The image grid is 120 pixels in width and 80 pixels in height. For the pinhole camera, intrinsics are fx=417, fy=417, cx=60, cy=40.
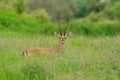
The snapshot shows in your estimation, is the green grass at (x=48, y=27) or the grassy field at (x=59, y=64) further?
the green grass at (x=48, y=27)

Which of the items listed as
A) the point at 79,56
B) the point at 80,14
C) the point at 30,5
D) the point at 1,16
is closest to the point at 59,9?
the point at 30,5

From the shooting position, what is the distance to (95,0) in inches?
2719

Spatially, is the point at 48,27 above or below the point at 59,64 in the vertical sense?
above

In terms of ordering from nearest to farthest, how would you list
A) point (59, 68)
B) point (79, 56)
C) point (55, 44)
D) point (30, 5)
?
1. point (59, 68)
2. point (79, 56)
3. point (55, 44)
4. point (30, 5)

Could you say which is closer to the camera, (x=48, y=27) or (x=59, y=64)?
(x=59, y=64)

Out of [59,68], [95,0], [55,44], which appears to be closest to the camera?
[59,68]

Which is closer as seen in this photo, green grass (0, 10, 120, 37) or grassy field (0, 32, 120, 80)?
grassy field (0, 32, 120, 80)

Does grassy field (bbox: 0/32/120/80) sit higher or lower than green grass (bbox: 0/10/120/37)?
lower

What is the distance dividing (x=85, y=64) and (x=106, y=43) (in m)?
3.65

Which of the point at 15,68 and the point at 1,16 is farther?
the point at 1,16

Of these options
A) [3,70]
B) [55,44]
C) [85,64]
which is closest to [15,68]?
[3,70]

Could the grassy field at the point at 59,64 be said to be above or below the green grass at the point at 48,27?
below

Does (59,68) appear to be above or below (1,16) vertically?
below

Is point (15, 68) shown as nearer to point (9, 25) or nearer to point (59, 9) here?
point (9, 25)
